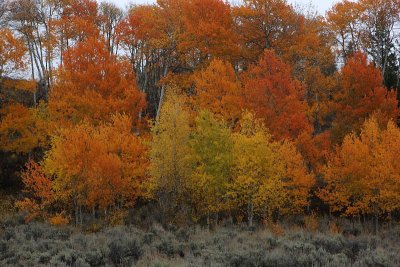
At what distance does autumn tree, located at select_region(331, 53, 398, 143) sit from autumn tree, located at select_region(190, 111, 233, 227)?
8.75 m

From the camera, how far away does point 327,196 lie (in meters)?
24.2

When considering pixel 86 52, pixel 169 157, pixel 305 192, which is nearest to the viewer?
pixel 169 157

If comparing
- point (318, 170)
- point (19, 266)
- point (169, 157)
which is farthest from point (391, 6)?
point (19, 266)

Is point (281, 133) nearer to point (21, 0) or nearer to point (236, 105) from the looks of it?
point (236, 105)

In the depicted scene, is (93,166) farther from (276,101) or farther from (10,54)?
(276,101)

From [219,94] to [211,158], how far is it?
5.66 meters

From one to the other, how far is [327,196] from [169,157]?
9005 millimetres

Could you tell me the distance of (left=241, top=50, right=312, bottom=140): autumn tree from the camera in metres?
24.9

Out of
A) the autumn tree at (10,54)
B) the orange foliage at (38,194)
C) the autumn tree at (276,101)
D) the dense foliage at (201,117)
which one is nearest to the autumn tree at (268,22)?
the dense foliage at (201,117)

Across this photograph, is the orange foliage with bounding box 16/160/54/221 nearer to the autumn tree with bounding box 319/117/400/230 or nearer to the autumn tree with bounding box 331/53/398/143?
the autumn tree with bounding box 319/117/400/230

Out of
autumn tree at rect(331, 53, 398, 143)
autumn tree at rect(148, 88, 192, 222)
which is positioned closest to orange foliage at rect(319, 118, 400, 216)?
autumn tree at rect(331, 53, 398, 143)

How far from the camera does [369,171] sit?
22.7m

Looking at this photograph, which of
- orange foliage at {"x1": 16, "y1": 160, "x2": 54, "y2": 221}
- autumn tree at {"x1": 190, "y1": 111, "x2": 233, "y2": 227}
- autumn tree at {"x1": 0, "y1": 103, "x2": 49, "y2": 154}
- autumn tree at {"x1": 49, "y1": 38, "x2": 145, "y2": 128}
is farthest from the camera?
autumn tree at {"x1": 49, "y1": 38, "x2": 145, "y2": 128}

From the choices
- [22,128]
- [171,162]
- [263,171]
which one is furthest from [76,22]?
[263,171]
